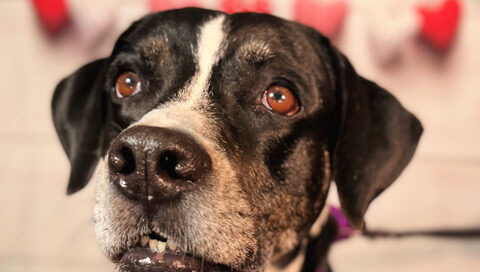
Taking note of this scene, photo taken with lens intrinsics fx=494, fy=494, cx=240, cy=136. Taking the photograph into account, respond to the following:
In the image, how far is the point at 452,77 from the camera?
2.26 metres

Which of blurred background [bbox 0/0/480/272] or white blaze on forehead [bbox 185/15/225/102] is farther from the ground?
white blaze on forehead [bbox 185/15/225/102]

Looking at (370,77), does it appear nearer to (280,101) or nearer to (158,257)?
(280,101)

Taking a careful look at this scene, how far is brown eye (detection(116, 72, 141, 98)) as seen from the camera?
1464 millimetres

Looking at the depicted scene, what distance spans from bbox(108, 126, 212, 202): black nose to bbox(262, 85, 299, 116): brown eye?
16.4 inches

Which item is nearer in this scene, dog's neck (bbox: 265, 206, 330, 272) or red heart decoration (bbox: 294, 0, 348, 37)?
dog's neck (bbox: 265, 206, 330, 272)

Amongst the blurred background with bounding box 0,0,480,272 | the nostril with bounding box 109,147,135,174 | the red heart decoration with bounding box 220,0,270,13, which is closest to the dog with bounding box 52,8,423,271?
the nostril with bounding box 109,147,135,174

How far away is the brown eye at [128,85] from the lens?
4.80ft

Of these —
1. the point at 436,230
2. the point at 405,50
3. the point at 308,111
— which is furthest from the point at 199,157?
the point at 436,230

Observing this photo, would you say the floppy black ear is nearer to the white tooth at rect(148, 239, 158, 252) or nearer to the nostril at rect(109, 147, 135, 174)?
the white tooth at rect(148, 239, 158, 252)

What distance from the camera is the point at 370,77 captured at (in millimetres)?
2227

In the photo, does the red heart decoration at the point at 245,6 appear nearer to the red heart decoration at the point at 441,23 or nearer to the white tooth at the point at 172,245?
the red heart decoration at the point at 441,23

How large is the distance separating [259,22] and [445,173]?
4.27 feet

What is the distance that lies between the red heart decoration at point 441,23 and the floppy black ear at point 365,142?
2.60 feet


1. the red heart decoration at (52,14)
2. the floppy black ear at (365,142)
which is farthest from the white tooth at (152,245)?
the red heart decoration at (52,14)
